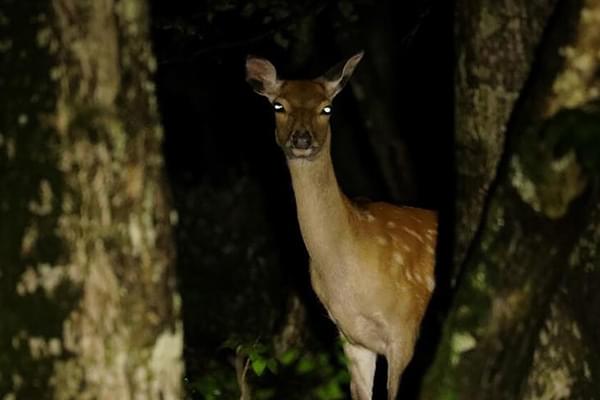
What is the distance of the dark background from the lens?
10.4 m

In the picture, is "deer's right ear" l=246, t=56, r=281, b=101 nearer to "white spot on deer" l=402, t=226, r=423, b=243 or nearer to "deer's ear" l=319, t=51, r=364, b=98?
"deer's ear" l=319, t=51, r=364, b=98

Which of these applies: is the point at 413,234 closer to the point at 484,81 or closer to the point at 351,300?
the point at 351,300

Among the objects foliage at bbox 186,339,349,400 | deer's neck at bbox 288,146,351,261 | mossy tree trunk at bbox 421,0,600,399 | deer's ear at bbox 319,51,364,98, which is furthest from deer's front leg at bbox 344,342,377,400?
mossy tree trunk at bbox 421,0,600,399

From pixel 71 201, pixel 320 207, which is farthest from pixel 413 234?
pixel 71 201

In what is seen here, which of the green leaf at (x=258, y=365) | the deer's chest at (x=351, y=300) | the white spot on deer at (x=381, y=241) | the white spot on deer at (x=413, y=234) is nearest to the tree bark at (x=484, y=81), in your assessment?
the green leaf at (x=258, y=365)

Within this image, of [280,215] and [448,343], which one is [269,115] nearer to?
[280,215]

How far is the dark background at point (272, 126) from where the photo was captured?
10414 mm

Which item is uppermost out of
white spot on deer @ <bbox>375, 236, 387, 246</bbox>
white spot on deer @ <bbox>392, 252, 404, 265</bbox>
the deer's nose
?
the deer's nose

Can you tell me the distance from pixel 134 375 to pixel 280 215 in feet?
31.2

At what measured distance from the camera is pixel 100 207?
4.61 m

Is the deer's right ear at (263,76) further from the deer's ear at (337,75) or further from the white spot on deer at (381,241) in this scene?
the white spot on deer at (381,241)

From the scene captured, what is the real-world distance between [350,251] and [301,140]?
0.67m

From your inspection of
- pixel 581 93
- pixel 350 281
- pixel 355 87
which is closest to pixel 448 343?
pixel 581 93

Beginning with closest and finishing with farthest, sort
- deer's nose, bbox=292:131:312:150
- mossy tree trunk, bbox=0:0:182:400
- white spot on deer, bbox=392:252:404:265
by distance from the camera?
mossy tree trunk, bbox=0:0:182:400 → deer's nose, bbox=292:131:312:150 → white spot on deer, bbox=392:252:404:265
